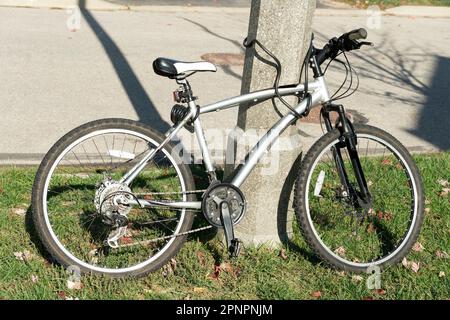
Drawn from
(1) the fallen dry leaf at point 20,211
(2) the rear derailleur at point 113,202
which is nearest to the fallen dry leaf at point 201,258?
(2) the rear derailleur at point 113,202

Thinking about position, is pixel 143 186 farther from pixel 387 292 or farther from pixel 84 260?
pixel 387 292

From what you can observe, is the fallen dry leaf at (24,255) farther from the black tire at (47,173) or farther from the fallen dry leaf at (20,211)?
the fallen dry leaf at (20,211)

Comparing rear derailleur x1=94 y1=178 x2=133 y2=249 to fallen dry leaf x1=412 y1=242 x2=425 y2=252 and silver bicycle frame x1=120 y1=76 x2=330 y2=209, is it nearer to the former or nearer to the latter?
silver bicycle frame x1=120 y1=76 x2=330 y2=209

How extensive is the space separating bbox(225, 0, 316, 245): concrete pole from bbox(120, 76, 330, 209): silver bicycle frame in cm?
11

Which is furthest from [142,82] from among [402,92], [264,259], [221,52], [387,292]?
[387,292]

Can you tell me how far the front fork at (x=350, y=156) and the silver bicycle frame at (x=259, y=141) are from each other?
11 centimetres

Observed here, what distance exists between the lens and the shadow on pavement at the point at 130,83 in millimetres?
7523

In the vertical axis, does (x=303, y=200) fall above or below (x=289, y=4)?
below

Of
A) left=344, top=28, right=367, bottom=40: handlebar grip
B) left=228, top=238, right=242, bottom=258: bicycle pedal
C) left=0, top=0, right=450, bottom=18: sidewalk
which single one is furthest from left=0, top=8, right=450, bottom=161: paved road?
left=344, top=28, right=367, bottom=40: handlebar grip

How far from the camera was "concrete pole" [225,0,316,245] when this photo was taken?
14.6ft

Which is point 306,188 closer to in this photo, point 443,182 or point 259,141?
point 259,141

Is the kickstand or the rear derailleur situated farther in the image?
the kickstand

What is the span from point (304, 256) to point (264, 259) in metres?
0.27
